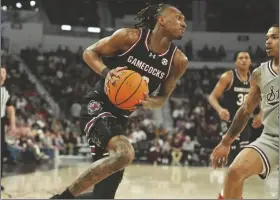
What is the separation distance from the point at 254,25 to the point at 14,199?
16684mm

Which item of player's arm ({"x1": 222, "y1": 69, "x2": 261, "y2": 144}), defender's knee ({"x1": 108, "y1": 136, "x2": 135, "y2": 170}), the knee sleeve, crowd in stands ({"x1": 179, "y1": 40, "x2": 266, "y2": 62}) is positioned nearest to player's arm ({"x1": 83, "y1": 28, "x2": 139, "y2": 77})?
defender's knee ({"x1": 108, "y1": 136, "x2": 135, "y2": 170})

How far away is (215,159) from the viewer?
405 centimetres

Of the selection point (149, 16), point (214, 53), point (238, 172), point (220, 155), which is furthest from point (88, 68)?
point (238, 172)

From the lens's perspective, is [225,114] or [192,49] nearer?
[225,114]

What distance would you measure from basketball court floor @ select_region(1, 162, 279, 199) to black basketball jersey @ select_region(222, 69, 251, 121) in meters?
1.63

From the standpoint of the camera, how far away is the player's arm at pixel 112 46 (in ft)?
13.6

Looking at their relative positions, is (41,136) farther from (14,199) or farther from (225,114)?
(225,114)

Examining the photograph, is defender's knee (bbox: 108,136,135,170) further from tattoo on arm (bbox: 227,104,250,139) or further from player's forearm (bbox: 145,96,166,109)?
tattoo on arm (bbox: 227,104,250,139)

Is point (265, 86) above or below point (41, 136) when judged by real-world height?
above

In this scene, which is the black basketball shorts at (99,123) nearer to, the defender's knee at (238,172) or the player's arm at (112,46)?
the player's arm at (112,46)

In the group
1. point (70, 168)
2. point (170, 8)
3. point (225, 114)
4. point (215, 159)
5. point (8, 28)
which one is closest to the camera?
point (215, 159)

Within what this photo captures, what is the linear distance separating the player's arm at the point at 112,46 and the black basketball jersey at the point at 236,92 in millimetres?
2562

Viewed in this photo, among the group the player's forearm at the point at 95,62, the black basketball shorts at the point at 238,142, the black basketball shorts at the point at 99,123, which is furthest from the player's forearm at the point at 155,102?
the black basketball shorts at the point at 238,142

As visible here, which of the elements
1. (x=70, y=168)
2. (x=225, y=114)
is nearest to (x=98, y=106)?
(x=225, y=114)
